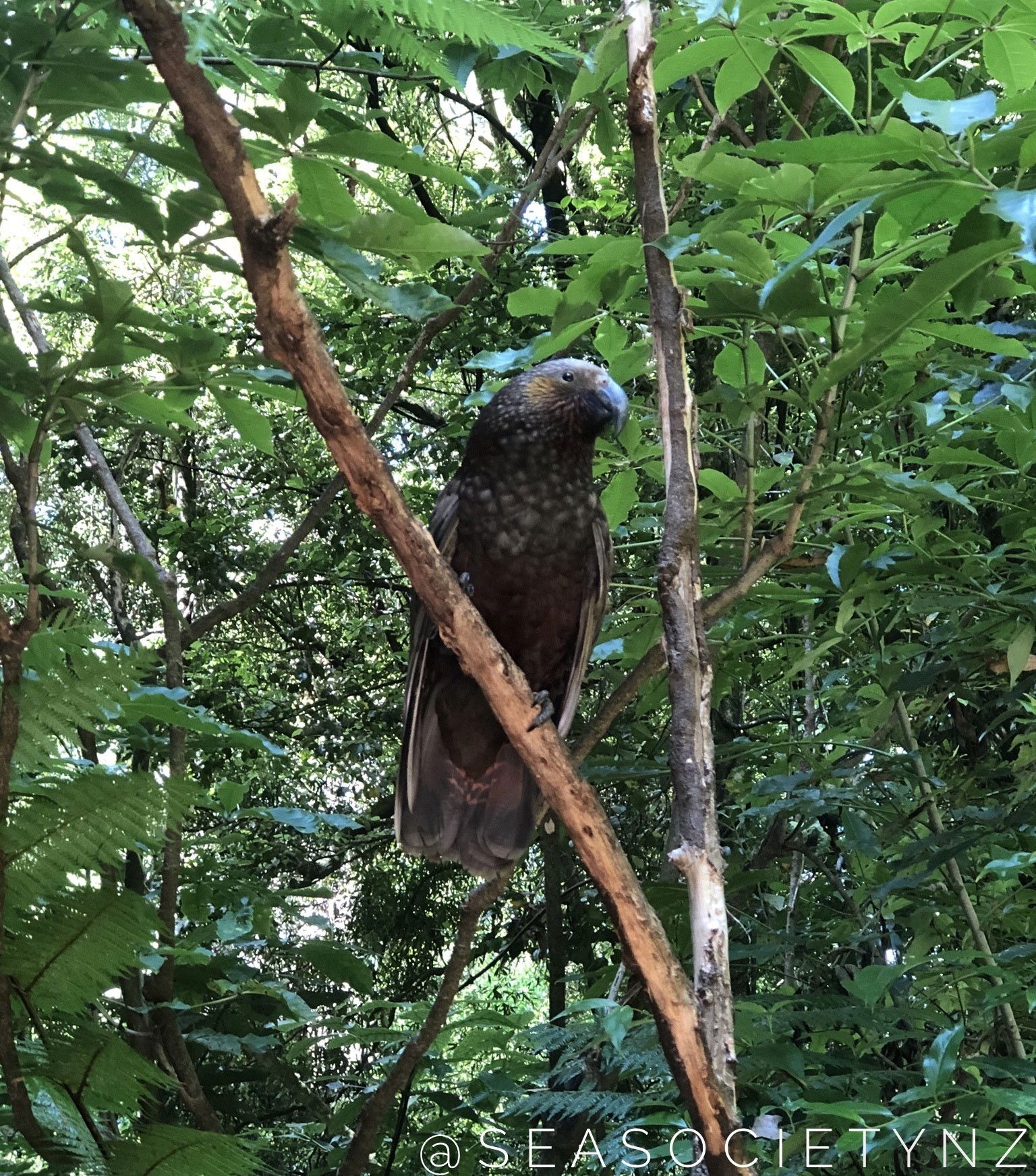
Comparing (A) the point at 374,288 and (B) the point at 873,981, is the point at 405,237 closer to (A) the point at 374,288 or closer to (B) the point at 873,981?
(A) the point at 374,288

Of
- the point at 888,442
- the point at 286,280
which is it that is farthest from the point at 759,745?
the point at 286,280

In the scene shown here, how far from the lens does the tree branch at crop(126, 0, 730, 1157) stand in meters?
0.90

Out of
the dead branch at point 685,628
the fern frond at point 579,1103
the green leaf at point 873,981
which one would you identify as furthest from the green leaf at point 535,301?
the fern frond at point 579,1103

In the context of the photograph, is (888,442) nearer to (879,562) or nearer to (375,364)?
(879,562)

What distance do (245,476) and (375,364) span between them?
835 mm

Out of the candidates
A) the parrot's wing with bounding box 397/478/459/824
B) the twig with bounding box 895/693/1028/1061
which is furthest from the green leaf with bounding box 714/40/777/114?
the twig with bounding box 895/693/1028/1061

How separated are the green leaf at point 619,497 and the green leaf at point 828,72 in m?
0.69

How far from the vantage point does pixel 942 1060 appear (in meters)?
1.34

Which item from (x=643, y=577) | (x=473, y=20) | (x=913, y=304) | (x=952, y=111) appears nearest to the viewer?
(x=952, y=111)

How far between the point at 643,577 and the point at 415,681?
1090mm

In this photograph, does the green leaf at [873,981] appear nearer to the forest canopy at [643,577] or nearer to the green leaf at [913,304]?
the forest canopy at [643,577]

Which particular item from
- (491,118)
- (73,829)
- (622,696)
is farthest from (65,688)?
(491,118)

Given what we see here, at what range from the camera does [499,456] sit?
2.13 m

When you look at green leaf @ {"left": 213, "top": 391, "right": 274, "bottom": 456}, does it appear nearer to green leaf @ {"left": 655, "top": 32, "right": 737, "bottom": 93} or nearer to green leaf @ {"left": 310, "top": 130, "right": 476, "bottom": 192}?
green leaf @ {"left": 310, "top": 130, "right": 476, "bottom": 192}
